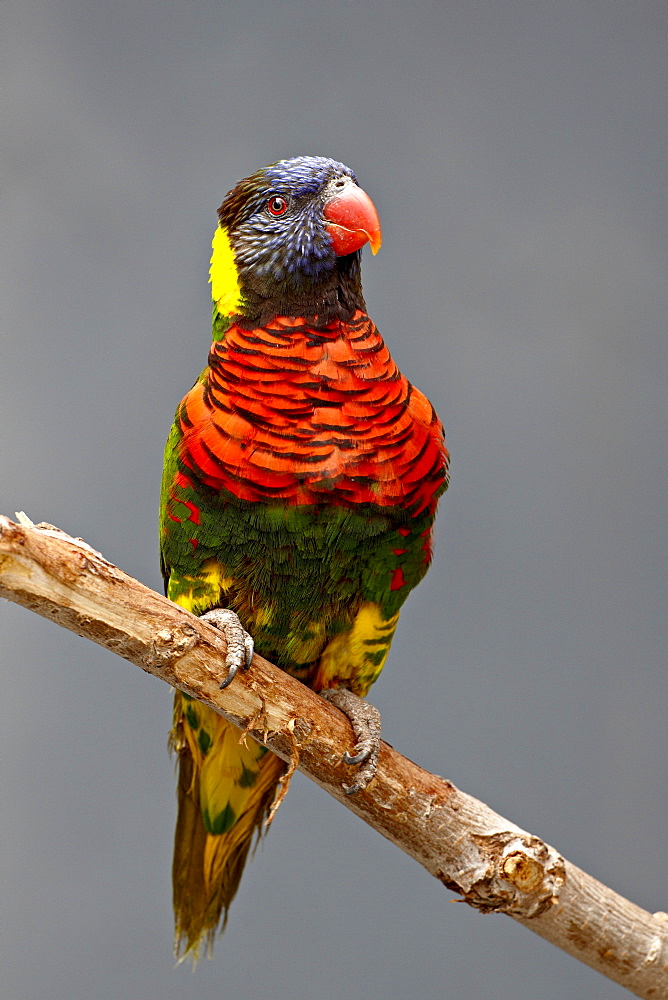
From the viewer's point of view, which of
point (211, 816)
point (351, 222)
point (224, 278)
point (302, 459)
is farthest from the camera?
point (211, 816)

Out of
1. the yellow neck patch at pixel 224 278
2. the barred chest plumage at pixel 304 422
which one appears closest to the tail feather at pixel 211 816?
the barred chest plumage at pixel 304 422

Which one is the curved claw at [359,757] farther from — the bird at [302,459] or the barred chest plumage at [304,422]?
the barred chest plumage at [304,422]

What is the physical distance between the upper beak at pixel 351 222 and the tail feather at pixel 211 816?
1445 millimetres

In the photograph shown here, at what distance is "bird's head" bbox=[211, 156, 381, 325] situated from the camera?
2.37 metres

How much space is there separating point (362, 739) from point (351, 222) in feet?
4.63

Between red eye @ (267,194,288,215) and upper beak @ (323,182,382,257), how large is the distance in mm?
128

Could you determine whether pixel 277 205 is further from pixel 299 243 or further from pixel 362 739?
pixel 362 739

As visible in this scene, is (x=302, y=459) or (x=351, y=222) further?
(x=351, y=222)

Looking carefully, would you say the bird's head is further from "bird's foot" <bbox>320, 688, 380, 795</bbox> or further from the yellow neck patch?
"bird's foot" <bbox>320, 688, 380, 795</bbox>

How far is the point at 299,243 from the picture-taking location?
2.37 metres

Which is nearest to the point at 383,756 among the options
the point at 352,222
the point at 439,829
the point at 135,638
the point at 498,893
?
the point at 439,829

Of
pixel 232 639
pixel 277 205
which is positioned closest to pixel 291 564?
pixel 232 639

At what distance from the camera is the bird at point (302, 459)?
89.3 inches

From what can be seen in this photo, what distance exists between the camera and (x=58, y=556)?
197 centimetres
